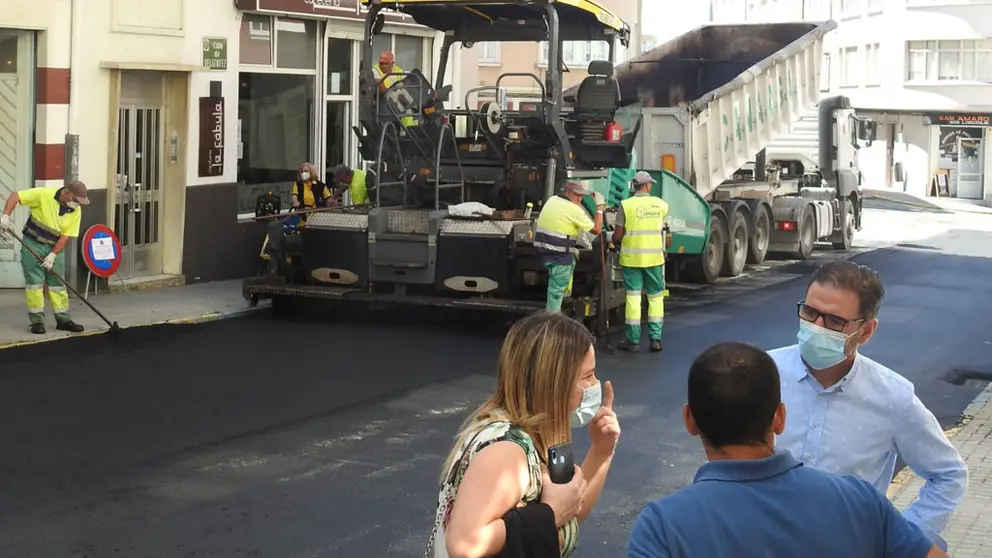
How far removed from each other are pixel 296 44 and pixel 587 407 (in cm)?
1621

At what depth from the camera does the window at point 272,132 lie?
62.3 feet

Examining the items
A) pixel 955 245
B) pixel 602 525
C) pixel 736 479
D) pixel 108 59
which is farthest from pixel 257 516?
pixel 955 245

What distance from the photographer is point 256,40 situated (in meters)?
18.7

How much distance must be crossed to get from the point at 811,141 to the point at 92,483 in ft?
60.4

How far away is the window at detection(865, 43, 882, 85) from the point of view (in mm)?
53875

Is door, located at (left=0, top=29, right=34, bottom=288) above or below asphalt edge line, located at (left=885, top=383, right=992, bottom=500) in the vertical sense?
above

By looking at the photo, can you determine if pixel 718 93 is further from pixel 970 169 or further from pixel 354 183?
pixel 970 169

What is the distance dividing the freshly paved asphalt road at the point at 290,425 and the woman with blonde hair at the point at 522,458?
11.1 feet

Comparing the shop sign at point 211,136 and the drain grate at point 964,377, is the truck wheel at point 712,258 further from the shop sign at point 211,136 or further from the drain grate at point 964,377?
the drain grate at point 964,377

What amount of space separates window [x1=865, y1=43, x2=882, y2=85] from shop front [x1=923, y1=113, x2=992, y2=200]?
14.7ft

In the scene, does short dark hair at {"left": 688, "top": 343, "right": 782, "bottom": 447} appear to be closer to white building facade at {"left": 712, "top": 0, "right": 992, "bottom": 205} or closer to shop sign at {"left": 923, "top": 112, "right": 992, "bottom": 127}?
white building facade at {"left": 712, "top": 0, "right": 992, "bottom": 205}

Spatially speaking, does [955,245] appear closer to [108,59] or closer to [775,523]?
[108,59]

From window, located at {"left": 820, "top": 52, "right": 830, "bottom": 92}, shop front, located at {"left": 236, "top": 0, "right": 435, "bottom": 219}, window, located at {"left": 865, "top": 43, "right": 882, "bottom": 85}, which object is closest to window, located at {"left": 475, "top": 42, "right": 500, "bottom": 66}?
window, located at {"left": 820, "top": 52, "right": 830, "bottom": 92}

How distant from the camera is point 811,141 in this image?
24.6 metres
